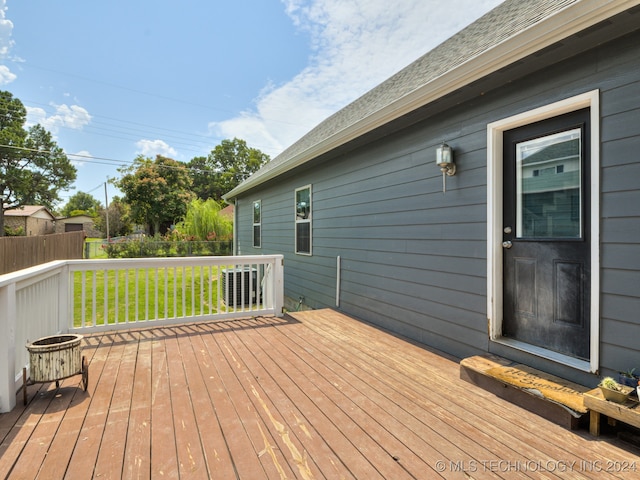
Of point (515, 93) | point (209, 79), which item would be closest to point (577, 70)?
point (515, 93)

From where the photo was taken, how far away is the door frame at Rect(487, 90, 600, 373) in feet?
6.61

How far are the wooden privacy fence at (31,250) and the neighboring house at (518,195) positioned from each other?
6.34 metres

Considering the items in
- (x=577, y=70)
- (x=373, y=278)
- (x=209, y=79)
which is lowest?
(x=373, y=278)

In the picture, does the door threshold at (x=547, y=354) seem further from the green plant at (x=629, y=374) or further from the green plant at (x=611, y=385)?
the green plant at (x=611, y=385)

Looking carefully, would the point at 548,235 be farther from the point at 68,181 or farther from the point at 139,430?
the point at 68,181

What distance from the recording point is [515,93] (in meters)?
2.52

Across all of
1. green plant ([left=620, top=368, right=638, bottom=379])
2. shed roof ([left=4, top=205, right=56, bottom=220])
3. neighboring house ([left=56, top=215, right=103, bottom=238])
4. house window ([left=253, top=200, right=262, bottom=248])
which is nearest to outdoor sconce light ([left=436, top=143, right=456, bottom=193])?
green plant ([left=620, top=368, right=638, bottom=379])

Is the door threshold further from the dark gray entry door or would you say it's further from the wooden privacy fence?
the wooden privacy fence

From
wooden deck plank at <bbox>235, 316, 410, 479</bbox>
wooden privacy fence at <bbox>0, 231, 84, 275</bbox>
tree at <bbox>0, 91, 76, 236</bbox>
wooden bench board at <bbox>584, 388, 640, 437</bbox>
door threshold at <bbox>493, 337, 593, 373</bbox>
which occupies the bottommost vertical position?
wooden deck plank at <bbox>235, 316, 410, 479</bbox>

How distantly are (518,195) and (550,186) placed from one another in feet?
0.75

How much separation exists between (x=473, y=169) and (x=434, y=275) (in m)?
1.07

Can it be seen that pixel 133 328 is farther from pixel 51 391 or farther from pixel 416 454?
pixel 416 454

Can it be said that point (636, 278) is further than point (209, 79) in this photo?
No

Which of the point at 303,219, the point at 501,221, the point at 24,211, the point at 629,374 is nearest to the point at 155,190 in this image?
the point at 24,211
